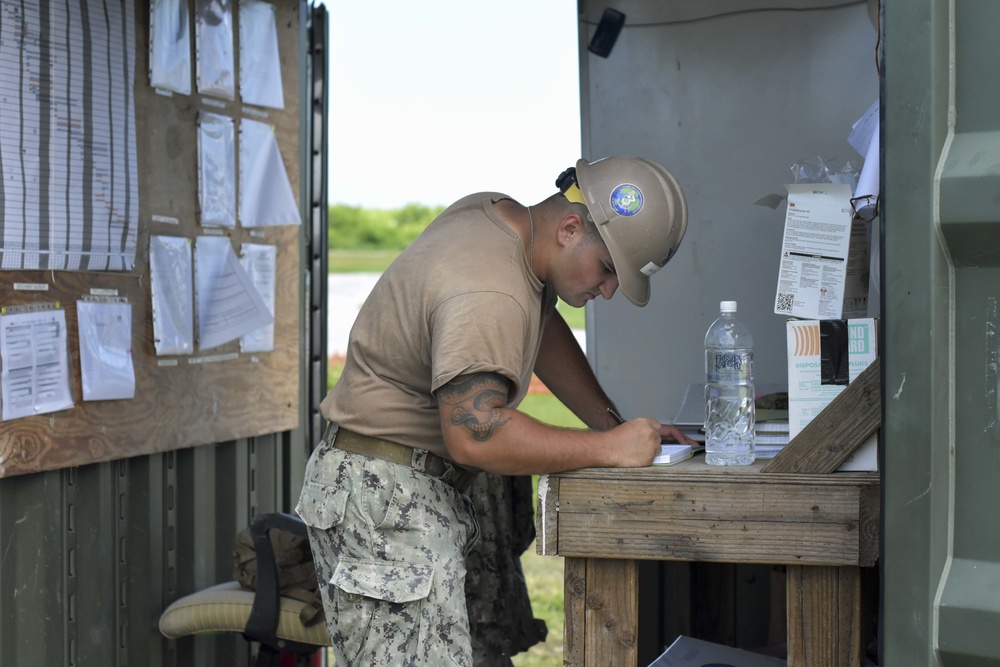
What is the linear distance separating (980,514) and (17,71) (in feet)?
8.58

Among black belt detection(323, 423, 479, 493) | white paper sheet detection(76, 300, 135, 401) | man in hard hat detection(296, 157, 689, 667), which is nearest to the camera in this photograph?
man in hard hat detection(296, 157, 689, 667)

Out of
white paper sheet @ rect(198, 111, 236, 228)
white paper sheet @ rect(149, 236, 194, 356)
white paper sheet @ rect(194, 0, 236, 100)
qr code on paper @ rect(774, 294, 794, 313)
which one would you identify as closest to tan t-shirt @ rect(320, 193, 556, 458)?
qr code on paper @ rect(774, 294, 794, 313)

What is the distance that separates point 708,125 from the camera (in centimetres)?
352

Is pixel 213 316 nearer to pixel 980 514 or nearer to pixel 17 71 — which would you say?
pixel 17 71

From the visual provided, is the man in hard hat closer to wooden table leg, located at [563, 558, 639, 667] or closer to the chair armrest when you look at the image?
wooden table leg, located at [563, 558, 639, 667]

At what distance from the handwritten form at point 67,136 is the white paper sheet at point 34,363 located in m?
0.15

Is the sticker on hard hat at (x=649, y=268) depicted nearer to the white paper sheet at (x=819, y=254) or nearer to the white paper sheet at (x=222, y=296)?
the white paper sheet at (x=819, y=254)

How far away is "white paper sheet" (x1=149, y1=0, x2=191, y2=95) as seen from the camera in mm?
3318

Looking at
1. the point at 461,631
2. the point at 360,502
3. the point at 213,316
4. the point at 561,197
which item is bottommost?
the point at 461,631

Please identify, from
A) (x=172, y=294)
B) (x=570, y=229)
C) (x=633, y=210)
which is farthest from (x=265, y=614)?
(x=633, y=210)

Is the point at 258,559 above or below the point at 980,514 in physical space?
below

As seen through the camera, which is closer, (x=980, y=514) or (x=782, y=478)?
(x=980, y=514)

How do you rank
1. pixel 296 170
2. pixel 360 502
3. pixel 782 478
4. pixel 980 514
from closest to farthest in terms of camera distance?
pixel 980 514 → pixel 782 478 → pixel 360 502 → pixel 296 170

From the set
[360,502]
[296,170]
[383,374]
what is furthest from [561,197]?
[296,170]
